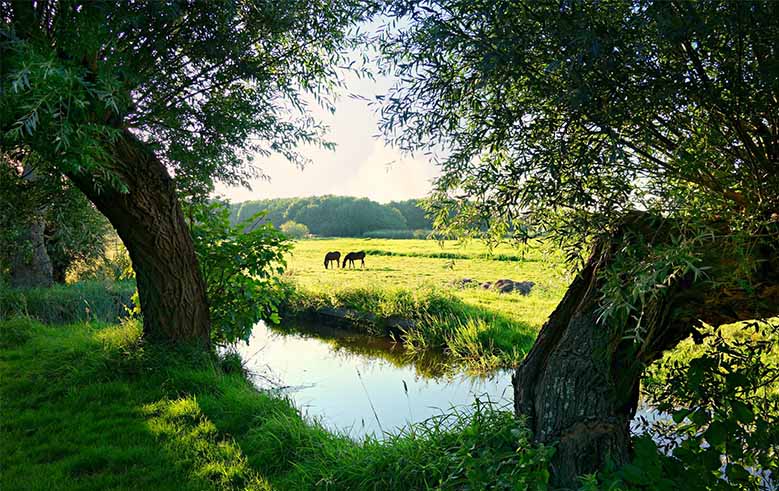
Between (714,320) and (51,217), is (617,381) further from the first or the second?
(51,217)

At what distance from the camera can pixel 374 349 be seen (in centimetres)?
1038

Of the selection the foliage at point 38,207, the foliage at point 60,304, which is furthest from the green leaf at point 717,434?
the foliage at point 60,304

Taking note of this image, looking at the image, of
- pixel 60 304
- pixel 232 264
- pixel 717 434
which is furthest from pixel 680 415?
pixel 60 304

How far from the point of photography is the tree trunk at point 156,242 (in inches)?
195

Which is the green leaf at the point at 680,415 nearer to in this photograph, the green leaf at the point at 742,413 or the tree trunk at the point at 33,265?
the green leaf at the point at 742,413

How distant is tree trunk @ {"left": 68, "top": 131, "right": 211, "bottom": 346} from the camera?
4965mm

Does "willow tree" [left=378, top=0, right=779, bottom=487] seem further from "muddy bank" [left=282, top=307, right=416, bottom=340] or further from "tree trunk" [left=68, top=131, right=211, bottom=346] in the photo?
"muddy bank" [left=282, top=307, right=416, bottom=340]

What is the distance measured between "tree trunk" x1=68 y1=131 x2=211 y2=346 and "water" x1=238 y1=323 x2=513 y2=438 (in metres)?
1.48

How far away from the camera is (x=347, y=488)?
11.0 feet

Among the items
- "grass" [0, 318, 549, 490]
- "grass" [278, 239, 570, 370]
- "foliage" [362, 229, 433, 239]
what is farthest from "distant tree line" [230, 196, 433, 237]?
"grass" [0, 318, 549, 490]

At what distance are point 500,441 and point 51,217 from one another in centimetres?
759

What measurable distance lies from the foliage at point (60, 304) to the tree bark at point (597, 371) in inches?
326

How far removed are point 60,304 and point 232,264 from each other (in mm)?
4849

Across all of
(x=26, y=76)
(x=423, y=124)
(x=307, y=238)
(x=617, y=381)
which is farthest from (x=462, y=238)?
(x=307, y=238)
